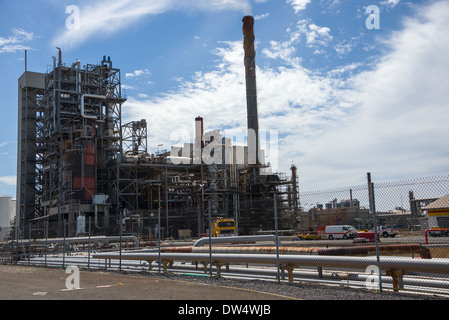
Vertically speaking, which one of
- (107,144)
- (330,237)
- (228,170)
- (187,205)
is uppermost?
(107,144)

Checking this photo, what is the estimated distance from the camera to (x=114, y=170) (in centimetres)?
5938

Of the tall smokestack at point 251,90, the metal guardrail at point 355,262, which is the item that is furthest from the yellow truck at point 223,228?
the metal guardrail at point 355,262

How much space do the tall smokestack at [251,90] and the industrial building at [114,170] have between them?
0.15 m

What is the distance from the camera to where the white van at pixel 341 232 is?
1795 inches

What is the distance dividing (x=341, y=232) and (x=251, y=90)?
26.9 m

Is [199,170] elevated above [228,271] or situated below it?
above

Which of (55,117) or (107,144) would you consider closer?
(55,117)

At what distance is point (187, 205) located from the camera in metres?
62.1

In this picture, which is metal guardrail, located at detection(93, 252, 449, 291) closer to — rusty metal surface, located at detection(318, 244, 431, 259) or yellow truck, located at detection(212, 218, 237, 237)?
rusty metal surface, located at detection(318, 244, 431, 259)
